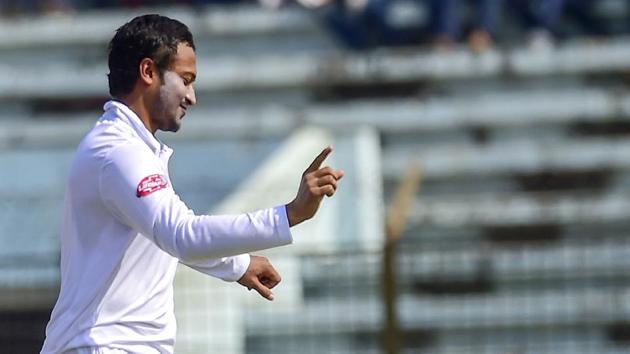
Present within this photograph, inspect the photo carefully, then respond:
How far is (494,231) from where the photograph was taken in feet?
37.5

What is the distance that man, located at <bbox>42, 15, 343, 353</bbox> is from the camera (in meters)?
4.14

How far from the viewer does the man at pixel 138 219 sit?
13.6ft

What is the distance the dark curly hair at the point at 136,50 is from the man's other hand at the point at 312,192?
58 cm

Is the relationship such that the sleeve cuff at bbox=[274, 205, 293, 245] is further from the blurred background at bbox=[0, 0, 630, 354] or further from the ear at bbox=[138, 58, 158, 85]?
the blurred background at bbox=[0, 0, 630, 354]

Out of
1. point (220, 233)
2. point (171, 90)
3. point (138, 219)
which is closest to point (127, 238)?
point (138, 219)

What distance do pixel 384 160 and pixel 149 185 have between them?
781cm

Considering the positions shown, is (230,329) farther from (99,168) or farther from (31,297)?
(99,168)

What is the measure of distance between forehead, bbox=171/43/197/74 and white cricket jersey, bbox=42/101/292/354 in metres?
0.18

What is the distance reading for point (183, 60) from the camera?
4453mm

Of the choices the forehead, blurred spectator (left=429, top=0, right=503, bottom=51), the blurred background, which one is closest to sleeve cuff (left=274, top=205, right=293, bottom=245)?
the forehead

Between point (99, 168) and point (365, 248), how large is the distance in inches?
256

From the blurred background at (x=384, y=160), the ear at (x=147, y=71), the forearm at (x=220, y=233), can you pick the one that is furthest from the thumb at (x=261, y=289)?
the blurred background at (x=384, y=160)

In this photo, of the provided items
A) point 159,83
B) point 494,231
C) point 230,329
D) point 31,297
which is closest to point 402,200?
point 494,231

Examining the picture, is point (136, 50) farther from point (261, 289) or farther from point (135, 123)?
point (261, 289)
